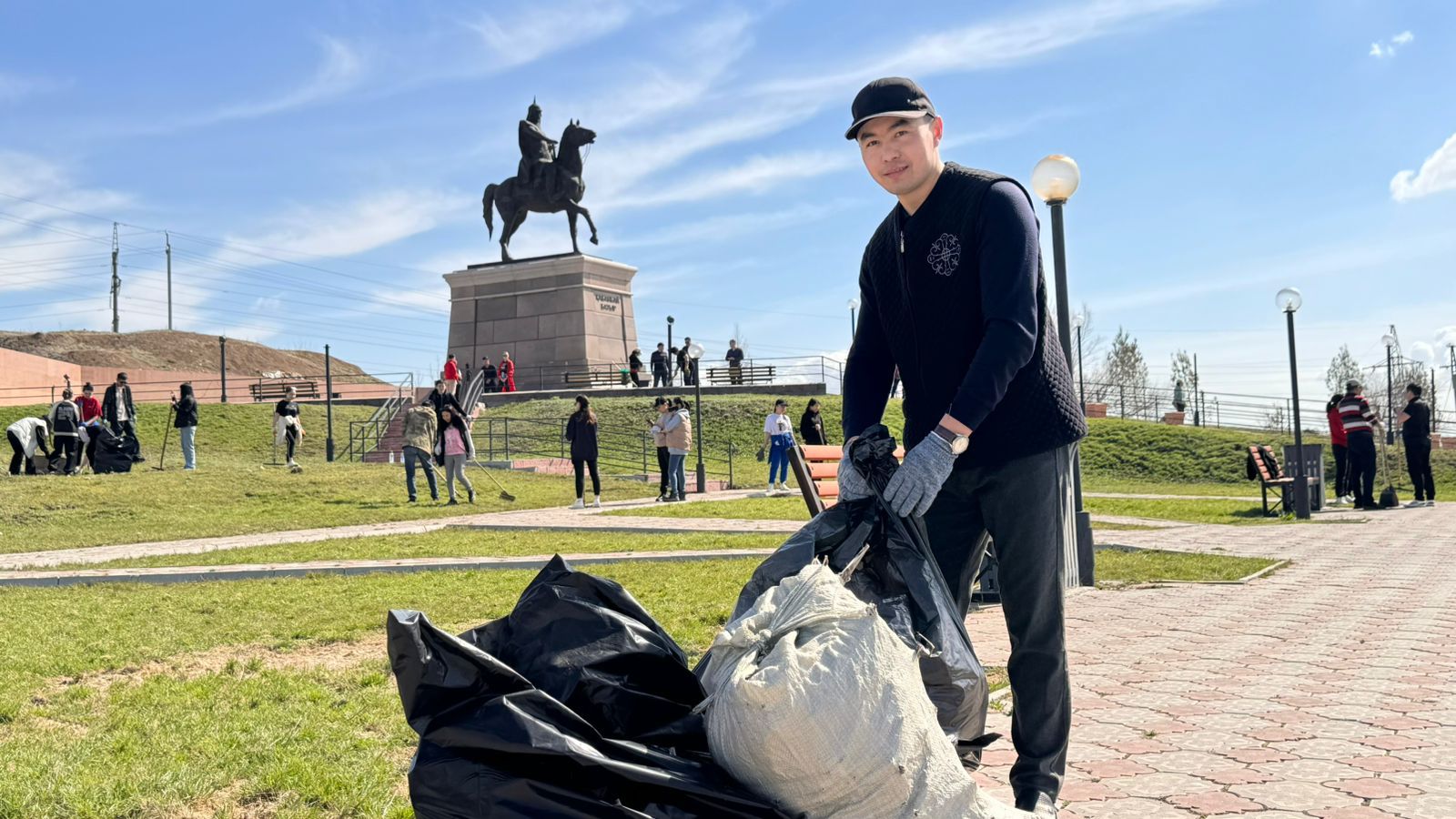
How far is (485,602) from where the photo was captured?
7652mm

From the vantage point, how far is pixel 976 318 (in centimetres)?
306

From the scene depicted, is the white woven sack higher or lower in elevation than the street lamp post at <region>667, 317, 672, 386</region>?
lower

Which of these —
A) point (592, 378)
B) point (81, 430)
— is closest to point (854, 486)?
point (81, 430)

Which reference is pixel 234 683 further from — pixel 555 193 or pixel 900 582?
pixel 555 193

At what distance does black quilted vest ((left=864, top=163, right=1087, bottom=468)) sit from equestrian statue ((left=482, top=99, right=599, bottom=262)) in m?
36.4

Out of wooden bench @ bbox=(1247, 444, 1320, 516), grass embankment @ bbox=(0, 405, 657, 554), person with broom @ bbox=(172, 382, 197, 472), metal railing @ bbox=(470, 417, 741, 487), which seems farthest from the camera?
metal railing @ bbox=(470, 417, 741, 487)

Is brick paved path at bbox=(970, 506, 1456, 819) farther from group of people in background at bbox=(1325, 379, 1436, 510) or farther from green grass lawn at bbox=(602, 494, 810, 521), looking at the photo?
group of people in background at bbox=(1325, 379, 1436, 510)

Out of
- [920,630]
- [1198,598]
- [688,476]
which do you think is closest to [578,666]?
[920,630]

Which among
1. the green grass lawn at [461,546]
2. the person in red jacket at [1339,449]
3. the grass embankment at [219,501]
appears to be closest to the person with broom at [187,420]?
the grass embankment at [219,501]

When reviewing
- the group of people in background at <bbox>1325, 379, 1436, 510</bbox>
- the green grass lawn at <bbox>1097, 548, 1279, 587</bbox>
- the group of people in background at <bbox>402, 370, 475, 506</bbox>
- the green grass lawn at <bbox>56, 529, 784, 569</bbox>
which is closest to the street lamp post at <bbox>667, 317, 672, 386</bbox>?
the group of people in background at <bbox>402, 370, 475, 506</bbox>

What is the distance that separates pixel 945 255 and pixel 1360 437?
1636 cm

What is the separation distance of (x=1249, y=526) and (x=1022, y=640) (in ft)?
41.3

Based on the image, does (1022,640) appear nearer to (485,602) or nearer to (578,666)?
(578,666)

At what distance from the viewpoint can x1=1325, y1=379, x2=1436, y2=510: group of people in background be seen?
16891 millimetres
